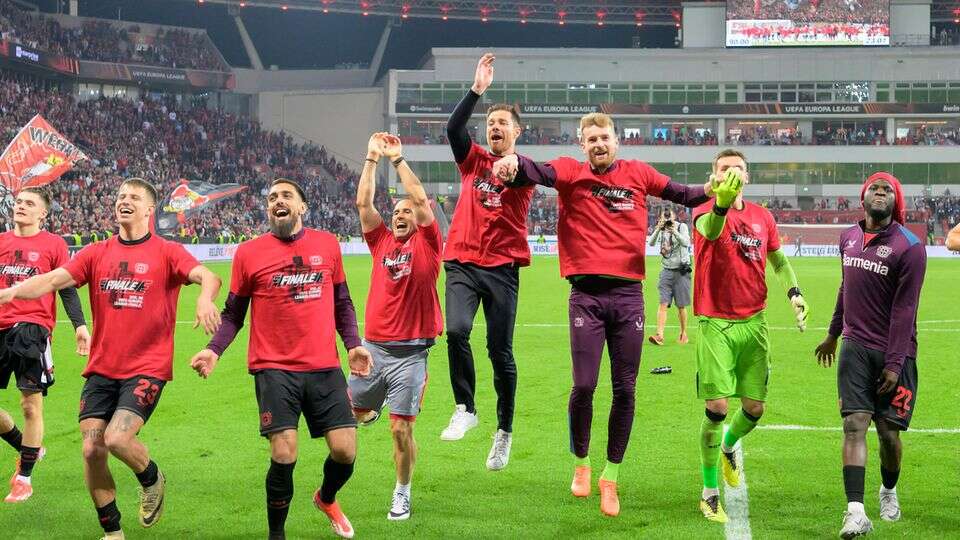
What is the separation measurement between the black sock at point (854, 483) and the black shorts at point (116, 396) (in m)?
4.67

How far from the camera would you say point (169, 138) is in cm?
6262

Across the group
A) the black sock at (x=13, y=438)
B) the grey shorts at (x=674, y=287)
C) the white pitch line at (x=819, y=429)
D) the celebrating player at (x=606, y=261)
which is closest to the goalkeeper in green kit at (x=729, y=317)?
Answer: the celebrating player at (x=606, y=261)

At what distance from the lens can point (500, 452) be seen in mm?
8594

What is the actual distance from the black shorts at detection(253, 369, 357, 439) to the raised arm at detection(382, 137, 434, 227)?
1.45 m

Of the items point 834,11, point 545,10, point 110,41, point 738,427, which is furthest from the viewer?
point 545,10

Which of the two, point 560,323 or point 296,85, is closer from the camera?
point 560,323

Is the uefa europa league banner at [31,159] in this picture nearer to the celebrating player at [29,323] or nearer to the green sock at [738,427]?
the celebrating player at [29,323]

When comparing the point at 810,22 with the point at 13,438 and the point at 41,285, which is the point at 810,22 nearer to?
the point at 13,438

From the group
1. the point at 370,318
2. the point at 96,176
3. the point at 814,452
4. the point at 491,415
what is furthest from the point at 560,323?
the point at 96,176

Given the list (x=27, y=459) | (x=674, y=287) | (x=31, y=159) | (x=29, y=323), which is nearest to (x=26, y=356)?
(x=29, y=323)

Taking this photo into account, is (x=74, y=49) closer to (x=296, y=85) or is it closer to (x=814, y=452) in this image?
(x=296, y=85)

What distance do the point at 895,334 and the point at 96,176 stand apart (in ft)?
160

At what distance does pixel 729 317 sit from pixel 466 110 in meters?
2.56

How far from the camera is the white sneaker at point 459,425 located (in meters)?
8.32
